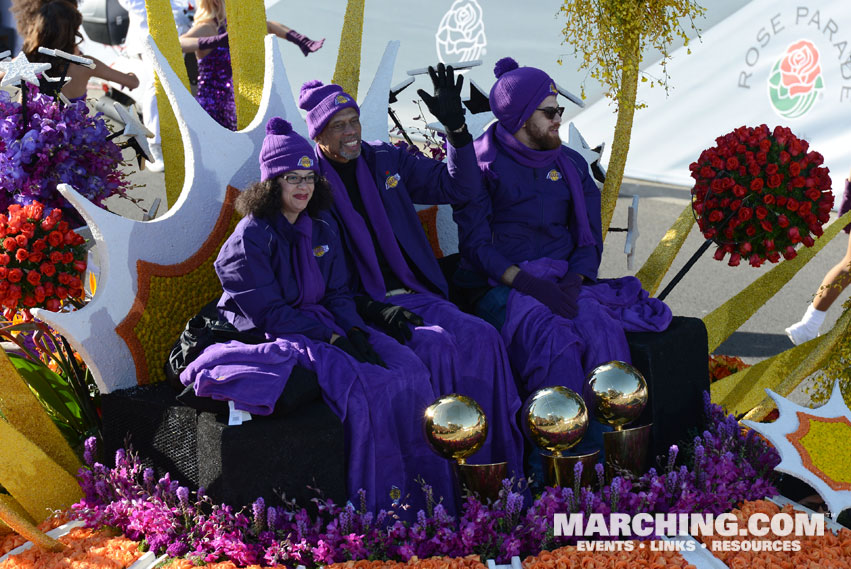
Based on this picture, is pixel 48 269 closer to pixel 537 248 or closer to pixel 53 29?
pixel 537 248

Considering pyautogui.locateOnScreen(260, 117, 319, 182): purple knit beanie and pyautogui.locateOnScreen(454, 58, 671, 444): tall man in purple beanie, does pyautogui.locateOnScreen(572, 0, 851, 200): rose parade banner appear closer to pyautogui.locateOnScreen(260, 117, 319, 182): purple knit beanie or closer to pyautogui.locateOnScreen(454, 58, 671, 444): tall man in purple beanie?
pyautogui.locateOnScreen(454, 58, 671, 444): tall man in purple beanie

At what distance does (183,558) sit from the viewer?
129 inches

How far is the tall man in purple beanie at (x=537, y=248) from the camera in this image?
3.96 meters

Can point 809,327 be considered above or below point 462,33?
below

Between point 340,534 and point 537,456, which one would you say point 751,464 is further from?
point 340,534

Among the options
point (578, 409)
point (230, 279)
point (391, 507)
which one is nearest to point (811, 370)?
point (578, 409)

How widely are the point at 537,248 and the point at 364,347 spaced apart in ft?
3.50

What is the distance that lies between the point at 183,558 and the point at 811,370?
2.72 meters

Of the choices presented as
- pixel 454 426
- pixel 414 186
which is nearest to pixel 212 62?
pixel 414 186

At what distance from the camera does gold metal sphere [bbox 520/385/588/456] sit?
328cm

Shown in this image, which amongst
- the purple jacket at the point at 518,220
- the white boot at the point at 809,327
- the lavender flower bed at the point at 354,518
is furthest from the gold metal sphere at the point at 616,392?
the white boot at the point at 809,327

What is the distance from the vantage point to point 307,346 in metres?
3.54

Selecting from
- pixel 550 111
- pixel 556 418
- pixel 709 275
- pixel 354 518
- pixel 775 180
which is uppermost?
pixel 550 111

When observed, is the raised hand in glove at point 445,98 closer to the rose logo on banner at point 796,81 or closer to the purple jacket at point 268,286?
the purple jacket at point 268,286
